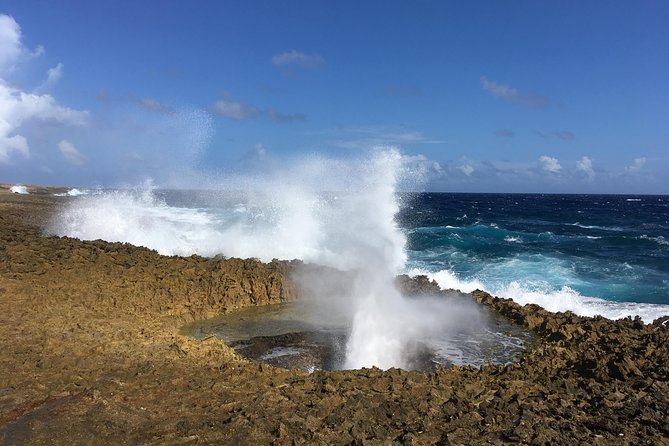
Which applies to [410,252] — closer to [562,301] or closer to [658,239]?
[562,301]

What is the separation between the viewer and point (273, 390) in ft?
18.3

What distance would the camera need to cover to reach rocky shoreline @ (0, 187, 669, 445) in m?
4.58

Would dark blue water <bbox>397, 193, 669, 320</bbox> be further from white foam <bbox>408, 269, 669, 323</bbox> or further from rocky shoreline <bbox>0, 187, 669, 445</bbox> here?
rocky shoreline <bbox>0, 187, 669, 445</bbox>

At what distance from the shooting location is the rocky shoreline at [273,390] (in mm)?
4578

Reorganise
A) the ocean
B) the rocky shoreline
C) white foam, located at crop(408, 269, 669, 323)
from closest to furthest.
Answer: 1. the rocky shoreline
2. white foam, located at crop(408, 269, 669, 323)
3. the ocean

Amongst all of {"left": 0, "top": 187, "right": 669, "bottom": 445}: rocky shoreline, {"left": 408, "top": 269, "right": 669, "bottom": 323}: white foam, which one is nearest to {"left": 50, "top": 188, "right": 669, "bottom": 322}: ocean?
{"left": 408, "top": 269, "right": 669, "bottom": 323}: white foam

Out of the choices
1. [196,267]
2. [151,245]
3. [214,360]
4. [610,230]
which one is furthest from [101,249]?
[610,230]

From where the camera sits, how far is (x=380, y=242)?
51.0 ft

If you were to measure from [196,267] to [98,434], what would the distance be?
7.19m

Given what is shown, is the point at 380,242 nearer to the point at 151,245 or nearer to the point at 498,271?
the point at 498,271

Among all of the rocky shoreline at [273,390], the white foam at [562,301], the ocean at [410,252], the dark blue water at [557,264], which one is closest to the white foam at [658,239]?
the dark blue water at [557,264]

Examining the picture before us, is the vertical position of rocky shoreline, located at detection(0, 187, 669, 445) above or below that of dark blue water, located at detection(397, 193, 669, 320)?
above

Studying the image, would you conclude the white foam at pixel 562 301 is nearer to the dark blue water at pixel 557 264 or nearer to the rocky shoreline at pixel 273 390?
the dark blue water at pixel 557 264

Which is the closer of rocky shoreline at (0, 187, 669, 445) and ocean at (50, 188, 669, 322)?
rocky shoreline at (0, 187, 669, 445)
